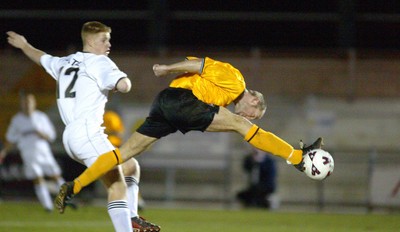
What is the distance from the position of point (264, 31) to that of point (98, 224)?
57.2ft

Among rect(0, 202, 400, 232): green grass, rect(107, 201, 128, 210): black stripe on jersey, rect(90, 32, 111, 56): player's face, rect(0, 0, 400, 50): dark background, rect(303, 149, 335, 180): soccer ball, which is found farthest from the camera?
rect(0, 0, 400, 50): dark background

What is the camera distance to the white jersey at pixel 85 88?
8.04m

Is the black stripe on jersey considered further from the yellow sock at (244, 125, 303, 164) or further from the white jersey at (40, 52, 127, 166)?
the yellow sock at (244, 125, 303, 164)

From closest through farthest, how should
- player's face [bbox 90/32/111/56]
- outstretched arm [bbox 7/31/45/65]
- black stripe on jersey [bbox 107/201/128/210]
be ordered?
black stripe on jersey [bbox 107/201/128/210]
player's face [bbox 90/32/111/56]
outstretched arm [bbox 7/31/45/65]

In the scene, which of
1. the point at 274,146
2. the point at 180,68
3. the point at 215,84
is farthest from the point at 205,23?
the point at 274,146

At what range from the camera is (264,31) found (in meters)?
28.9

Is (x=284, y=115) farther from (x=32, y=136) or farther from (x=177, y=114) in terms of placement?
(x=177, y=114)

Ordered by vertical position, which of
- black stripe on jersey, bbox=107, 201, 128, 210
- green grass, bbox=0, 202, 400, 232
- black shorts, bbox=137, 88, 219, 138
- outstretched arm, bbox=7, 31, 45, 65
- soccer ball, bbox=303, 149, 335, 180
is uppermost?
outstretched arm, bbox=7, 31, 45, 65

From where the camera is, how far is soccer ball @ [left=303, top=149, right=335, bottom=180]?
848 cm

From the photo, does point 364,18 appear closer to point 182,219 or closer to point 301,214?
point 301,214

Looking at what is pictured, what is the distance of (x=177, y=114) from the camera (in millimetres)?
8617

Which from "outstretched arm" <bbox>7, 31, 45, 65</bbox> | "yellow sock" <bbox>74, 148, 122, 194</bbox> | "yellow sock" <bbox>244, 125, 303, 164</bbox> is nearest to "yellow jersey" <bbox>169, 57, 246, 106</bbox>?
"yellow sock" <bbox>244, 125, 303, 164</bbox>

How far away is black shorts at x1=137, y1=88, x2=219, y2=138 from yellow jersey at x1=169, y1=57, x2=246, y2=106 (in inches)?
4.2

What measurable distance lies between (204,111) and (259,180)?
9384mm
